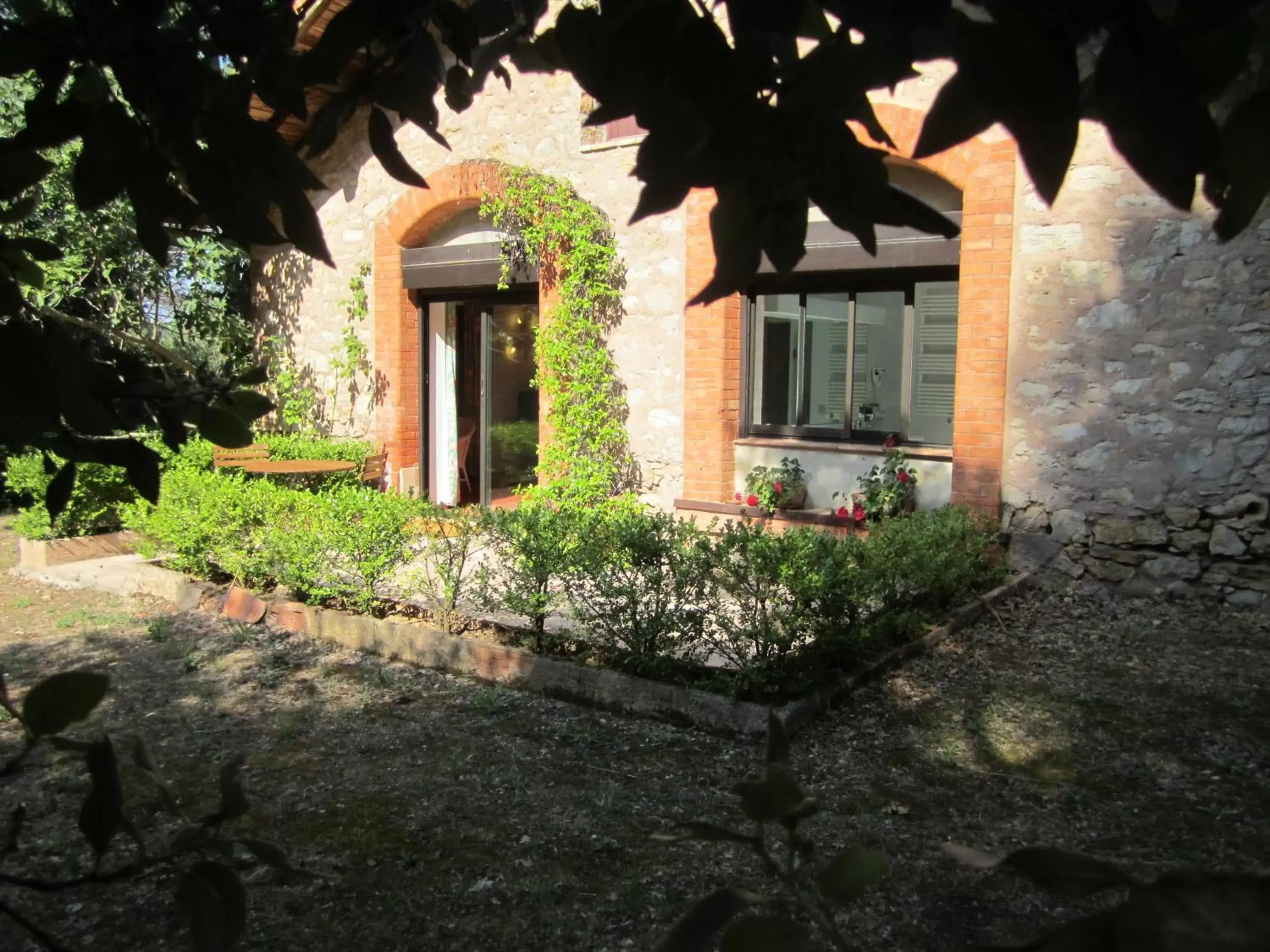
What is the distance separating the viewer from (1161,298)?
242 inches

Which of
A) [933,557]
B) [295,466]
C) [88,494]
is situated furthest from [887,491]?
[88,494]

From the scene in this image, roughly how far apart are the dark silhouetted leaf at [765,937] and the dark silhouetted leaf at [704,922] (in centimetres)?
A: 1

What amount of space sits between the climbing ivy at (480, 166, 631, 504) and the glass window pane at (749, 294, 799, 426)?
1127 millimetres

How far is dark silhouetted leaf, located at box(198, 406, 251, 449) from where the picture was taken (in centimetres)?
151

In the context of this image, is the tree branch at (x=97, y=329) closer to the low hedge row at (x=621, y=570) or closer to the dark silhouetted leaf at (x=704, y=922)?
the dark silhouetted leaf at (x=704, y=922)

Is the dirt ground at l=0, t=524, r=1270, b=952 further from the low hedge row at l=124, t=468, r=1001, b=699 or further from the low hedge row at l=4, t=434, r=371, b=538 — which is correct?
the low hedge row at l=4, t=434, r=371, b=538

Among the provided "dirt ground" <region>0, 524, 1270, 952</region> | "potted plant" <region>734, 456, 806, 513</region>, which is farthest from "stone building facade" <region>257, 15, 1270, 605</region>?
"dirt ground" <region>0, 524, 1270, 952</region>

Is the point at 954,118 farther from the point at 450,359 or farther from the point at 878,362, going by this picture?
the point at 450,359

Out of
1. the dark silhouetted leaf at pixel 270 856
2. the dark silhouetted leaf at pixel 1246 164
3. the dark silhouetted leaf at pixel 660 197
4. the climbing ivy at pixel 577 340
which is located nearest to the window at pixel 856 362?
the climbing ivy at pixel 577 340

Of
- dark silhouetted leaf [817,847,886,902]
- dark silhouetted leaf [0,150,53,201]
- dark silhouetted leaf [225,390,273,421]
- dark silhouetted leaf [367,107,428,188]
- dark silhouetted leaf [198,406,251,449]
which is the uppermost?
dark silhouetted leaf [367,107,428,188]

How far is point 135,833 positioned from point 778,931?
78 centimetres

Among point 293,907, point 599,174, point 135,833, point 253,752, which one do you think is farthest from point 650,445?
point 135,833

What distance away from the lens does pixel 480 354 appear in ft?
31.6

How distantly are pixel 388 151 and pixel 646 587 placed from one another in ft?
11.0
